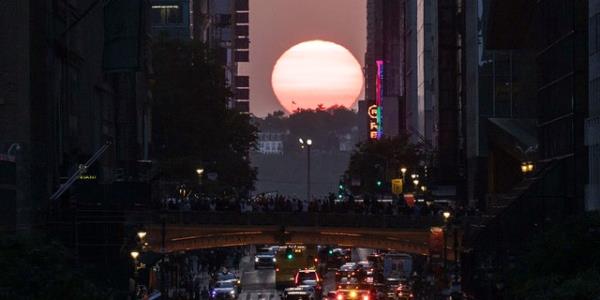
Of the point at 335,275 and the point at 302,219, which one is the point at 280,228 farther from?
the point at 335,275

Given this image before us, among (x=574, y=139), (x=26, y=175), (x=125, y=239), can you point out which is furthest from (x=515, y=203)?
(x=26, y=175)

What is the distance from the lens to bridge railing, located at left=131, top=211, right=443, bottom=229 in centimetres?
9550

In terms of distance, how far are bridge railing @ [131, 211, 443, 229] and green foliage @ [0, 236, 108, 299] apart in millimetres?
51105

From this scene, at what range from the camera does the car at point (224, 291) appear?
324 ft

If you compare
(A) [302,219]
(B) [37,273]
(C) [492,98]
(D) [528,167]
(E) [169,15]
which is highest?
(E) [169,15]

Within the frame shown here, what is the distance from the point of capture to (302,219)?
97.7 meters

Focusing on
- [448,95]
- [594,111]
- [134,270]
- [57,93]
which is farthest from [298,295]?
[448,95]

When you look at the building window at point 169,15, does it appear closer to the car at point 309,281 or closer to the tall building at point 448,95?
the tall building at point 448,95

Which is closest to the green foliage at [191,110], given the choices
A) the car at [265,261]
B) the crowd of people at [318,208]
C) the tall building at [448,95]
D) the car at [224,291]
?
the car at [265,261]

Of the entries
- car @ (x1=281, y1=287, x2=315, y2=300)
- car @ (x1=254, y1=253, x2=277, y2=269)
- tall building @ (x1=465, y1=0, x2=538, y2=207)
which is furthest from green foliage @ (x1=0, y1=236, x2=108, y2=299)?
car @ (x1=254, y1=253, x2=277, y2=269)

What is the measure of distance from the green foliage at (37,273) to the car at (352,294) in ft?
140

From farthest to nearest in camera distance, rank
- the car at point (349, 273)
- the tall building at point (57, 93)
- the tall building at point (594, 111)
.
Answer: the car at point (349, 273)
the tall building at point (57, 93)
the tall building at point (594, 111)

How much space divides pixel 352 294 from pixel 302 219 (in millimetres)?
11615

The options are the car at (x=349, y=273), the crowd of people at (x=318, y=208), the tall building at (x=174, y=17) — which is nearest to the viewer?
the crowd of people at (x=318, y=208)
